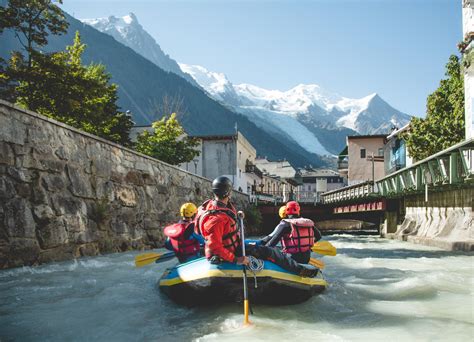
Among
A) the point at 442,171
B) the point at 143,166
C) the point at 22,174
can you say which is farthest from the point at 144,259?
the point at 442,171

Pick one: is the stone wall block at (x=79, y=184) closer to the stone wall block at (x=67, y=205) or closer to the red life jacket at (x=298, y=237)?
the stone wall block at (x=67, y=205)

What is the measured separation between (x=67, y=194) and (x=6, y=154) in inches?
82.2

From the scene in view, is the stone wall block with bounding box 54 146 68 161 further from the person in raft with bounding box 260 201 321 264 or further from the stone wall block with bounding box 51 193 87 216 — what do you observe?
the person in raft with bounding box 260 201 321 264

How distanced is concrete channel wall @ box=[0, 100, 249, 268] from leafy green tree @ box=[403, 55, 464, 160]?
20357 mm

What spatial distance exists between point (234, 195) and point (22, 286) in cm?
2182

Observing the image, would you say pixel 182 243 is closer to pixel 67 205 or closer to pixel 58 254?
pixel 58 254

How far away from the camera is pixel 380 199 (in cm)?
2305

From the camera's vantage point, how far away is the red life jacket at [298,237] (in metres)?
6.69

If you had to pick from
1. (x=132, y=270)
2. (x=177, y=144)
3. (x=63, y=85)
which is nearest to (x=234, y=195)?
(x=177, y=144)

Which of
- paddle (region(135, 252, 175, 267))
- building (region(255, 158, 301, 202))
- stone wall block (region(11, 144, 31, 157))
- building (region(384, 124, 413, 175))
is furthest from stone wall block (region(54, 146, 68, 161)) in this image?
building (region(255, 158, 301, 202))

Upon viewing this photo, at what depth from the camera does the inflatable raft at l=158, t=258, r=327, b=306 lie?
5277 mm

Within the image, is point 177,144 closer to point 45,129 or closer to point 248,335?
point 45,129

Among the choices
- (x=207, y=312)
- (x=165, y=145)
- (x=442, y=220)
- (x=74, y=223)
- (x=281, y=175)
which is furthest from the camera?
(x=281, y=175)

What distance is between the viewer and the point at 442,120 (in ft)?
91.9
